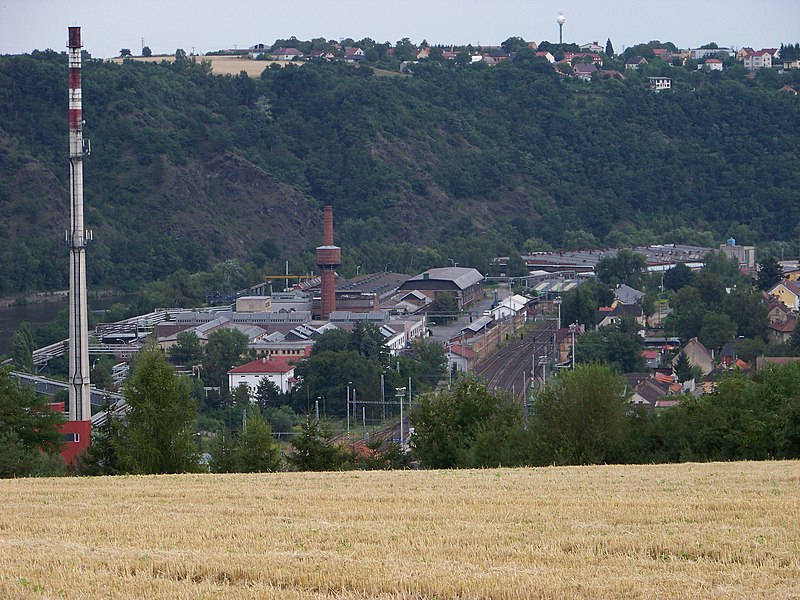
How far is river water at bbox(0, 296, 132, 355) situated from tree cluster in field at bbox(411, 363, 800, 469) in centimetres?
4103

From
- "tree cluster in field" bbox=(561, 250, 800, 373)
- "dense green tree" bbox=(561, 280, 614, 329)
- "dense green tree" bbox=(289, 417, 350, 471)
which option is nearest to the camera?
"dense green tree" bbox=(289, 417, 350, 471)

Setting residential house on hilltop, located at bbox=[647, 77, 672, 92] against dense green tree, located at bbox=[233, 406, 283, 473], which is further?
residential house on hilltop, located at bbox=[647, 77, 672, 92]

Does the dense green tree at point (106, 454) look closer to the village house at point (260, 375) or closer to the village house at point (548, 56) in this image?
the village house at point (260, 375)

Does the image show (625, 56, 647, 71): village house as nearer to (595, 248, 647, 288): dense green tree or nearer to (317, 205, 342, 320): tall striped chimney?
(595, 248, 647, 288): dense green tree

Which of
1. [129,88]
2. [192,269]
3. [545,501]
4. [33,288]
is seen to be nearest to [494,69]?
[129,88]

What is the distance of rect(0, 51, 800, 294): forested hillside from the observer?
97.8m

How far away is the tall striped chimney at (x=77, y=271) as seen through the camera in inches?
1471

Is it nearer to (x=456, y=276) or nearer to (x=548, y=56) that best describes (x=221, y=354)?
(x=456, y=276)

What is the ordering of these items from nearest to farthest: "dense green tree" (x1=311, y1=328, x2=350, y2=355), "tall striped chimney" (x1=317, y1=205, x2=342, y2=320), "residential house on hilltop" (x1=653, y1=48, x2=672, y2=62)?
"dense green tree" (x1=311, y1=328, x2=350, y2=355)
"tall striped chimney" (x1=317, y1=205, x2=342, y2=320)
"residential house on hilltop" (x1=653, y1=48, x2=672, y2=62)

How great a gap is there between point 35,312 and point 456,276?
75.7ft

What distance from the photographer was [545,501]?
48.2 ft

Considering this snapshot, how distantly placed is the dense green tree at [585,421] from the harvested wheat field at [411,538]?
257 inches

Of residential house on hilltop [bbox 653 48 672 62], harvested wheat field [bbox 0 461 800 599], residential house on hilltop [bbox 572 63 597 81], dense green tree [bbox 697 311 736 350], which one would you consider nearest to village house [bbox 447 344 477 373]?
dense green tree [bbox 697 311 736 350]

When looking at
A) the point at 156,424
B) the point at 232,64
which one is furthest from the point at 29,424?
the point at 232,64
